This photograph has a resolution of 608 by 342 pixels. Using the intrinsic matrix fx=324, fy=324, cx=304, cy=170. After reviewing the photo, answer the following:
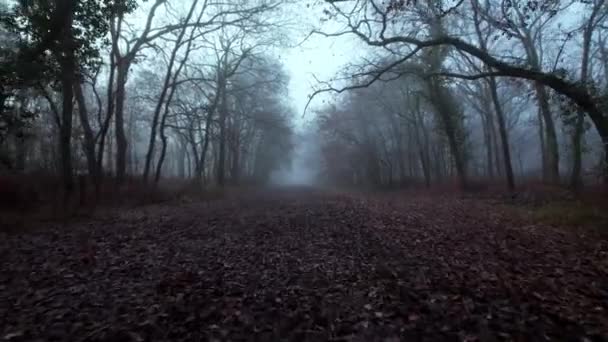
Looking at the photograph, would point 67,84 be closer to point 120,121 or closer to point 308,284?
point 120,121

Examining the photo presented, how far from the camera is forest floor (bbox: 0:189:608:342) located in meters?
3.70

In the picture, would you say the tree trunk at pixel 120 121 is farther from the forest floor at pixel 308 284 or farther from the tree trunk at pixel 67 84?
the forest floor at pixel 308 284

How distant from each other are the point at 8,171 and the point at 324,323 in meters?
14.1

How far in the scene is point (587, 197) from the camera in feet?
35.9

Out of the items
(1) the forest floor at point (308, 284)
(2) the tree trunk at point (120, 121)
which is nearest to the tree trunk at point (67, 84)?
(1) the forest floor at point (308, 284)

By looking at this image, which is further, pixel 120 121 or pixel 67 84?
pixel 120 121

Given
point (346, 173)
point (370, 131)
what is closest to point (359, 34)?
point (370, 131)

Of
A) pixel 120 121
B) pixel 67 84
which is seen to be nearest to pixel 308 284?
pixel 67 84

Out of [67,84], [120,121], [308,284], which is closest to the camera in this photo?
[308,284]

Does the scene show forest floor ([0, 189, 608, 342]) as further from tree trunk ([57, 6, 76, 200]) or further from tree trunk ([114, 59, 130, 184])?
tree trunk ([114, 59, 130, 184])

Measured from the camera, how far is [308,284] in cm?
503

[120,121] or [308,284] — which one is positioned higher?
[120,121]

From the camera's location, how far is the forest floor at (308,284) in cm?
370

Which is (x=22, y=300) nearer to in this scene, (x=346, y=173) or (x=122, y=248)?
(x=122, y=248)
